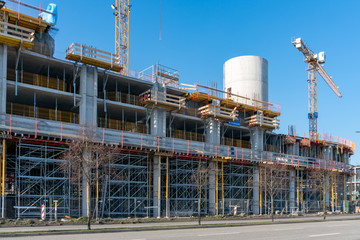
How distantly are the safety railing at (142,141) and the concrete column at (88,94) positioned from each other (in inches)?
72.1

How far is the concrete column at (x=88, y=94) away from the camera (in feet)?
118

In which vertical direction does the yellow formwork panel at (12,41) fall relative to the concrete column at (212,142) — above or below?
above

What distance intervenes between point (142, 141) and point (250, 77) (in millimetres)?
30521

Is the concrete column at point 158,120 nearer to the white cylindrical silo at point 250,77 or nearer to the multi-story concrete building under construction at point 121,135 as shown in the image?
the multi-story concrete building under construction at point 121,135

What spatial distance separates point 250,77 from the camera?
62.8m

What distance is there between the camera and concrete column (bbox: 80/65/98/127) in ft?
118

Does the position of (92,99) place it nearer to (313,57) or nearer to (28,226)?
(28,226)

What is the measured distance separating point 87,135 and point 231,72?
38.0 m

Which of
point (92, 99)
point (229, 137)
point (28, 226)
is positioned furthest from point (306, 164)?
point (28, 226)

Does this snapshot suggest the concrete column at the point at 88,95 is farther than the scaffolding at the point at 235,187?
No

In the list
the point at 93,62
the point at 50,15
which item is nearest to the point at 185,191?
the point at 93,62

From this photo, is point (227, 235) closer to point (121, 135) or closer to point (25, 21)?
→ point (121, 135)

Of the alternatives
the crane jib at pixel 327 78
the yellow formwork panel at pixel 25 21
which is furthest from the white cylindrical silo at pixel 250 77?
the yellow formwork panel at pixel 25 21

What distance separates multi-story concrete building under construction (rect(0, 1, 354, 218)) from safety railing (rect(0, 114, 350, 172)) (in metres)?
0.10
